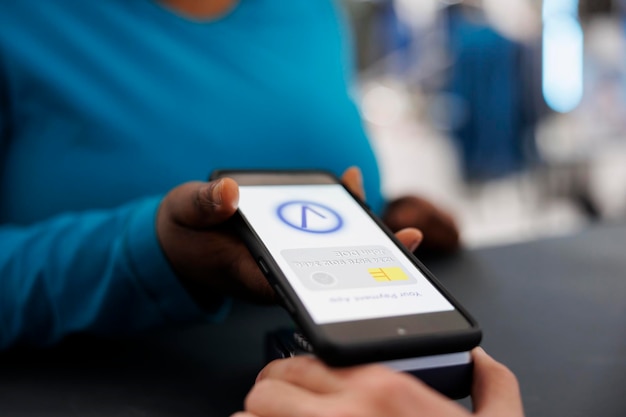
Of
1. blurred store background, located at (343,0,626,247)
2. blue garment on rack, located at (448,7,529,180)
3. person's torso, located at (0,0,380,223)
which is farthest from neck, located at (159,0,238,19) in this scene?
blue garment on rack, located at (448,7,529,180)

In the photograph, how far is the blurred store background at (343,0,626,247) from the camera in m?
2.13

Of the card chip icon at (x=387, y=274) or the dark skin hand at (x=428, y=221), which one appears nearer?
the card chip icon at (x=387, y=274)

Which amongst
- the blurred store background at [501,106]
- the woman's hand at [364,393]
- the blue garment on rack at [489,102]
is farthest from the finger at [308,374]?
the blue garment on rack at [489,102]

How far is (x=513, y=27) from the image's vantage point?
2.62 metres

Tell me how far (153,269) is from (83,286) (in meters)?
0.06

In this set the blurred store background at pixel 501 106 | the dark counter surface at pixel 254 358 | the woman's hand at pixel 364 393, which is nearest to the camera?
the woman's hand at pixel 364 393

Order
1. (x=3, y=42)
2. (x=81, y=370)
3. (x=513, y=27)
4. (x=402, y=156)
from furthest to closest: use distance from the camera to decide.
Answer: (x=402, y=156) → (x=513, y=27) → (x=3, y=42) → (x=81, y=370)

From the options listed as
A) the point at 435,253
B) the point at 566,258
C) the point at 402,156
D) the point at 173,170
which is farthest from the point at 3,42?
the point at 402,156

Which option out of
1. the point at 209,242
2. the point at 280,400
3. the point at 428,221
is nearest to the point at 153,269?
the point at 209,242

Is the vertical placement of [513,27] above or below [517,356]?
below

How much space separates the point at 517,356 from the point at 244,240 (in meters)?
0.19

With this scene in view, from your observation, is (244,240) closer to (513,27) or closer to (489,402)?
(489,402)

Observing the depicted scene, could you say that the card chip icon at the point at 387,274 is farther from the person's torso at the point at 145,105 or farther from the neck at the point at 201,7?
the neck at the point at 201,7

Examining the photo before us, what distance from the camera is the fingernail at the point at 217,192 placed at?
12.2 inches
